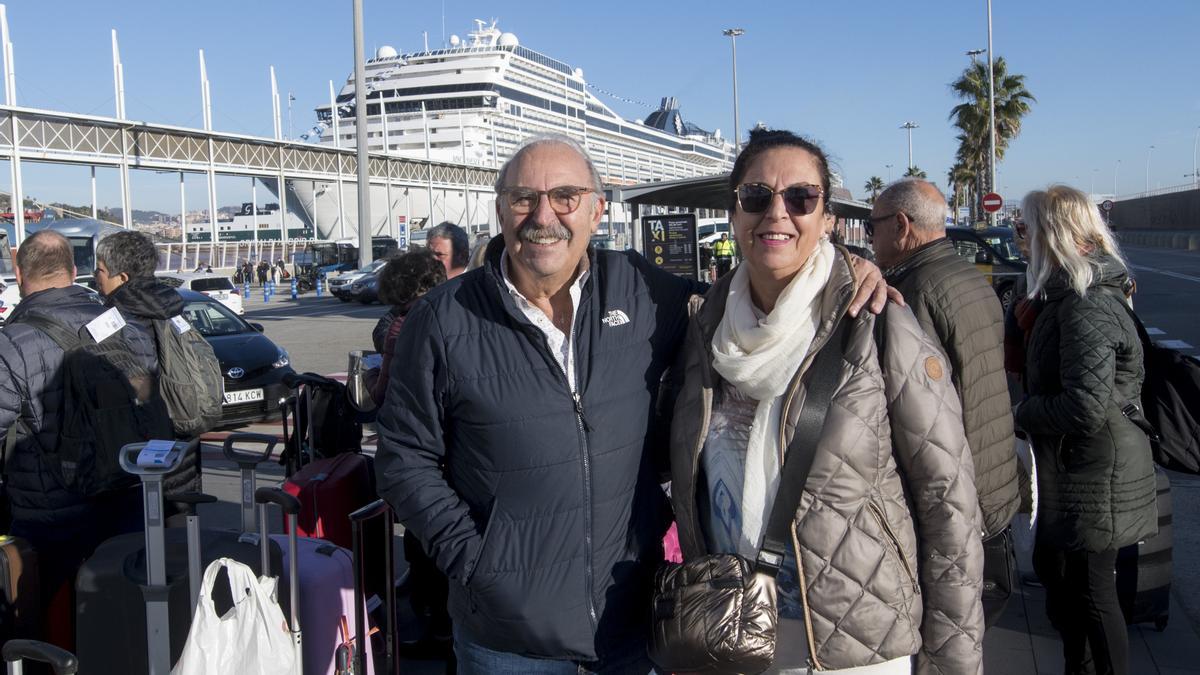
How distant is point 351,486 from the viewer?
3812mm

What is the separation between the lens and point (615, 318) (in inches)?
86.5

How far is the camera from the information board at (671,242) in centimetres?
1536

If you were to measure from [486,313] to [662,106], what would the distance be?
332 ft

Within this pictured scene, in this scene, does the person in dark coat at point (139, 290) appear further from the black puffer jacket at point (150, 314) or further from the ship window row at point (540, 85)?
the ship window row at point (540, 85)

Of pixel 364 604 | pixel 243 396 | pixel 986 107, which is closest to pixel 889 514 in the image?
pixel 364 604

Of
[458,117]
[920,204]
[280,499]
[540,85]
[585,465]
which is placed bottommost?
[280,499]

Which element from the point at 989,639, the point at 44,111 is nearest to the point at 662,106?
the point at 44,111

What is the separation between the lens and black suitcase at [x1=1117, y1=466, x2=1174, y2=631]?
12.6ft

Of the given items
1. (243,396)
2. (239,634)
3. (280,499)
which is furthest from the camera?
(243,396)

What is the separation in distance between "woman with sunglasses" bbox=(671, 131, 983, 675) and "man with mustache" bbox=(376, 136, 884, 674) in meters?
0.17

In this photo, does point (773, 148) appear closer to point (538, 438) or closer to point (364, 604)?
point (538, 438)

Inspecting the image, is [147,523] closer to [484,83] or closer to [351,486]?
[351,486]

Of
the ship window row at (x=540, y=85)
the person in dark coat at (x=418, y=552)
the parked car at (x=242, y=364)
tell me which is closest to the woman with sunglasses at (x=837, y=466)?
the person in dark coat at (x=418, y=552)

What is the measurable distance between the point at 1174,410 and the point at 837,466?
2.17 meters
